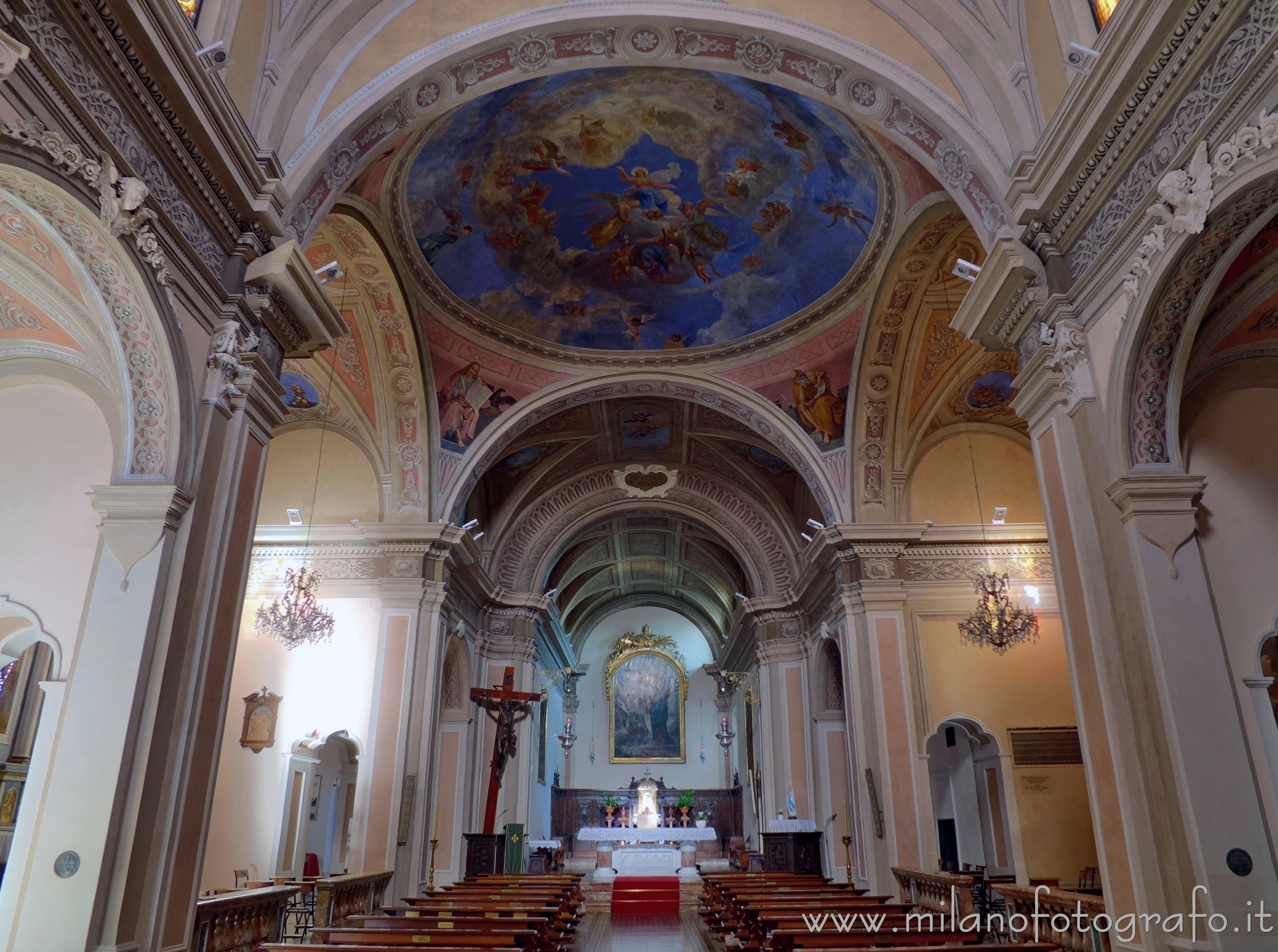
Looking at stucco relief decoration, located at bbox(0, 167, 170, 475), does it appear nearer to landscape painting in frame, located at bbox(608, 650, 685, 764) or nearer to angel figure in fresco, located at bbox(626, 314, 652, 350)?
angel figure in fresco, located at bbox(626, 314, 652, 350)

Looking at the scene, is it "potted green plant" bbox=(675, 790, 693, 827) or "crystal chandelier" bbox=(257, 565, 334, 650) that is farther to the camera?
"potted green plant" bbox=(675, 790, 693, 827)

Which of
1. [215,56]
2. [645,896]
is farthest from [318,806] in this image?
[215,56]

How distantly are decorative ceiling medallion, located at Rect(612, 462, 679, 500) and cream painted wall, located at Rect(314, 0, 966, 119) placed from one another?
1105 cm

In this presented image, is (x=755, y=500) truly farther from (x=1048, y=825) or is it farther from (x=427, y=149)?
(x=427, y=149)

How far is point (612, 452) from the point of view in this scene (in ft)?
58.1

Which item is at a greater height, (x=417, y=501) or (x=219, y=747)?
(x=417, y=501)

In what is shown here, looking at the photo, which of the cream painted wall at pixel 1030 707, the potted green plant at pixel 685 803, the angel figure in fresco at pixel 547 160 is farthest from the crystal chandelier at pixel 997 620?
the potted green plant at pixel 685 803

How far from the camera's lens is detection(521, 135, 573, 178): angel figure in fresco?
1086 cm

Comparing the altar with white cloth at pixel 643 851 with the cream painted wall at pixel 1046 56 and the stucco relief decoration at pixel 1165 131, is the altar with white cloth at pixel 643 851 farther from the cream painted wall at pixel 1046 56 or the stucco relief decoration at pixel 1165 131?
the cream painted wall at pixel 1046 56

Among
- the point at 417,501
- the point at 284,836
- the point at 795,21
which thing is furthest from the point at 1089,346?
the point at 284,836

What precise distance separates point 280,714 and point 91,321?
25.5ft

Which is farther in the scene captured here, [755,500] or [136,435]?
[755,500]

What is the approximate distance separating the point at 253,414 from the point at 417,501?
273 inches

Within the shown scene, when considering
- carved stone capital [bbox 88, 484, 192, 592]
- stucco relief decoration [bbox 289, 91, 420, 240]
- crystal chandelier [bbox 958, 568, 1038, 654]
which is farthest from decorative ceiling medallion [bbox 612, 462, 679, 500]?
carved stone capital [bbox 88, 484, 192, 592]
